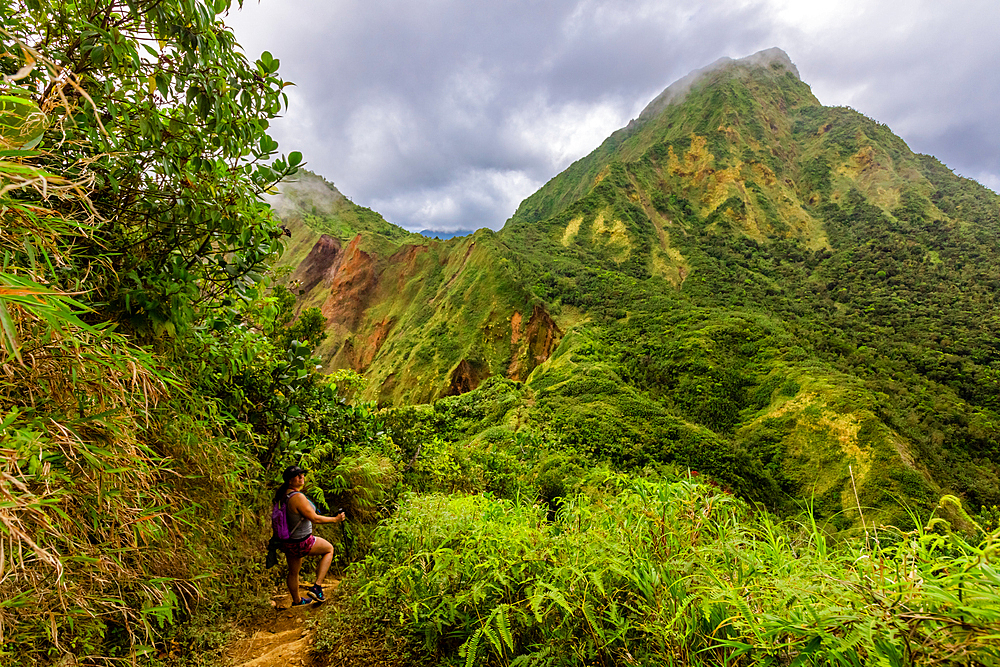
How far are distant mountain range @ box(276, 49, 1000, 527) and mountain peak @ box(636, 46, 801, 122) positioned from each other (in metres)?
1.91

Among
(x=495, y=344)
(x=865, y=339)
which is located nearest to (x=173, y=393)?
(x=495, y=344)

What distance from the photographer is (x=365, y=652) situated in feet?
8.79

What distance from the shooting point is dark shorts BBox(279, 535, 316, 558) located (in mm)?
3656

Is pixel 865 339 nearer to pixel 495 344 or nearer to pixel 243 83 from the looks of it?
pixel 495 344

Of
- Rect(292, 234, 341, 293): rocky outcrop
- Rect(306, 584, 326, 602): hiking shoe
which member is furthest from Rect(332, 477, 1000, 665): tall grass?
Rect(292, 234, 341, 293): rocky outcrop

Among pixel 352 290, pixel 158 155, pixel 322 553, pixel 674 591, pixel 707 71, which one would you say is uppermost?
pixel 707 71

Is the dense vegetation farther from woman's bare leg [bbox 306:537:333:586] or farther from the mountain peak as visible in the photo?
the mountain peak

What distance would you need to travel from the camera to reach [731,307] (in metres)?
38.9

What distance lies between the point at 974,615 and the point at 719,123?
259ft

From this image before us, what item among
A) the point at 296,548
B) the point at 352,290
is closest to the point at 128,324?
the point at 296,548

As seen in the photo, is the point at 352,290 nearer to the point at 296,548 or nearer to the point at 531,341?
the point at 531,341

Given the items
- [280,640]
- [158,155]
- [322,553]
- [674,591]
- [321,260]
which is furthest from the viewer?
[321,260]

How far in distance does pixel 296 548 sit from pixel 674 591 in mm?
3200

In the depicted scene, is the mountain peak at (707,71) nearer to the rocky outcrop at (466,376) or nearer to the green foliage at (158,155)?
the rocky outcrop at (466,376)
